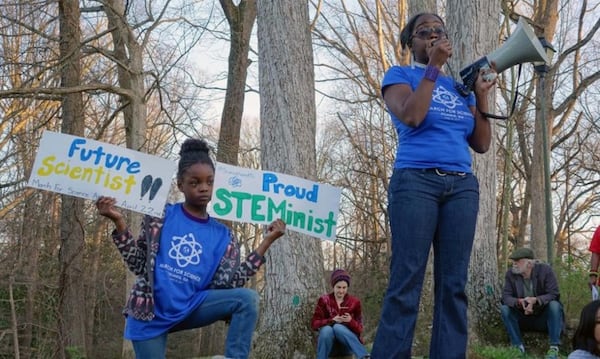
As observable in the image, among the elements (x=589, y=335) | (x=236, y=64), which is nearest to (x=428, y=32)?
(x=589, y=335)

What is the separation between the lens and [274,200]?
4.65 meters

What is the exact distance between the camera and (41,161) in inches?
169

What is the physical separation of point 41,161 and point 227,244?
1.22 meters

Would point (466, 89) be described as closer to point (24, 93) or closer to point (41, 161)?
point (41, 161)

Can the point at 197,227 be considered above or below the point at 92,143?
below

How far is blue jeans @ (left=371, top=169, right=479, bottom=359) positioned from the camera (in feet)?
11.2

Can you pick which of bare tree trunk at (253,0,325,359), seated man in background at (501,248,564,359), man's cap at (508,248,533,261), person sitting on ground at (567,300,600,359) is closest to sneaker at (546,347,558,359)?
seated man in background at (501,248,564,359)

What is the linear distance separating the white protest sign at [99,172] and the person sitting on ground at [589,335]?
2615 millimetres

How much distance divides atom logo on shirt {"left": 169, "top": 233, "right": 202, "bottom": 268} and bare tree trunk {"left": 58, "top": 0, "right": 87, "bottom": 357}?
40.8 feet

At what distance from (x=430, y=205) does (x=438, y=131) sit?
37cm

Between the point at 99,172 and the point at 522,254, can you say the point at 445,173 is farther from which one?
the point at 522,254

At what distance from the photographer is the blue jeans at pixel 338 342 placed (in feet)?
23.2

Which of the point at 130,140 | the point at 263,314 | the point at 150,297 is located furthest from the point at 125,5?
the point at 150,297

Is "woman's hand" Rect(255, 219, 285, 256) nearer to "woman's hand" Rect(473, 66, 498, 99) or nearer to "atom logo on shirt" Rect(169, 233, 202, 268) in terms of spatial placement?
"atom logo on shirt" Rect(169, 233, 202, 268)
